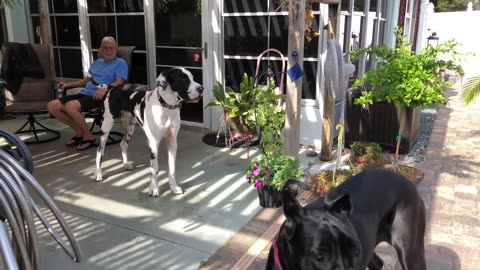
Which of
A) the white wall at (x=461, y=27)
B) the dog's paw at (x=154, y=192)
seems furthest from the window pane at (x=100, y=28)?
the white wall at (x=461, y=27)

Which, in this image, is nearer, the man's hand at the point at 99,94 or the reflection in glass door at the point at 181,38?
the man's hand at the point at 99,94

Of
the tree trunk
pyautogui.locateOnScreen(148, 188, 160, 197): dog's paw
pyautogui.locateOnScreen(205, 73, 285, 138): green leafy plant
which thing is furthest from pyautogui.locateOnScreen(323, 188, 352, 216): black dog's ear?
pyautogui.locateOnScreen(205, 73, 285, 138): green leafy plant

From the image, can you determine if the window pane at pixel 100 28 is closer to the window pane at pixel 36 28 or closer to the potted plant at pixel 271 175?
the window pane at pixel 36 28

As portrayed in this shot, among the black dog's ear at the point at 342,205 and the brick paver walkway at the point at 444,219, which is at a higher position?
the black dog's ear at the point at 342,205

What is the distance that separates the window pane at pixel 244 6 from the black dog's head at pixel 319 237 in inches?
164

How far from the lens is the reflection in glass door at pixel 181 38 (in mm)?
5746

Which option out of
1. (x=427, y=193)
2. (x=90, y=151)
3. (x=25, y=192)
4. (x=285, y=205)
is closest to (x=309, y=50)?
(x=427, y=193)

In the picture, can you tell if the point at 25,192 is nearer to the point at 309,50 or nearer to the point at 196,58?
the point at 309,50

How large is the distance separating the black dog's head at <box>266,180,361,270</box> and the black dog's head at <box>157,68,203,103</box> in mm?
2098

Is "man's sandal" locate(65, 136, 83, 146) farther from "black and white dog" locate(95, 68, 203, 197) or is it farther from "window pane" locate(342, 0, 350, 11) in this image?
"window pane" locate(342, 0, 350, 11)

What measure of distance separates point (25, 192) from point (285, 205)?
902 millimetres

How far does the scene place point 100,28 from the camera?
21.7ft

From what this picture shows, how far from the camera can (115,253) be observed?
2.68 m

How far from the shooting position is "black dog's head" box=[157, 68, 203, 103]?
11.3ft
